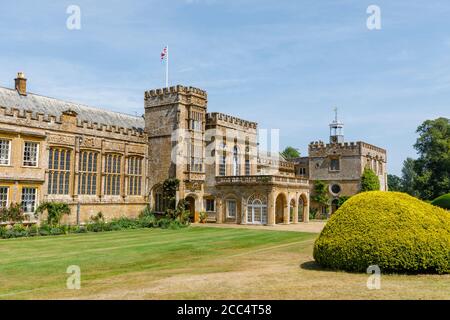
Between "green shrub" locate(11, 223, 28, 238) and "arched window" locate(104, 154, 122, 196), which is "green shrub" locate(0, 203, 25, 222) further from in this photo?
"arched window" locate(104, 154, 122, 196)

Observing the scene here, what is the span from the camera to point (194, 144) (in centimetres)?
3922

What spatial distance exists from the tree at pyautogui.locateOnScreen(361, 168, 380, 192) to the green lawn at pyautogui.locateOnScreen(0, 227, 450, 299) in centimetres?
3074

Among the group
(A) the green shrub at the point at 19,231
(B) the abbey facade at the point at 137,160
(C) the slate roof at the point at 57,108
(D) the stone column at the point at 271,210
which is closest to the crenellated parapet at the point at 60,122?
(B) the abbey facade at the point at 137,160

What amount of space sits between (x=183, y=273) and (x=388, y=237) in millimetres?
6167

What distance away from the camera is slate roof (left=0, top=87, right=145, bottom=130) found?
31500 mm

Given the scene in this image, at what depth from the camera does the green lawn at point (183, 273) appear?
1011cm

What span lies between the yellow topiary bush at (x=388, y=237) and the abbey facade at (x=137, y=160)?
72.9ft

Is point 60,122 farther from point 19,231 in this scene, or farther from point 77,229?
point 19,231

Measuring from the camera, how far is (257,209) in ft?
122

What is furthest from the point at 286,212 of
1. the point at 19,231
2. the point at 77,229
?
the point at 19,231
